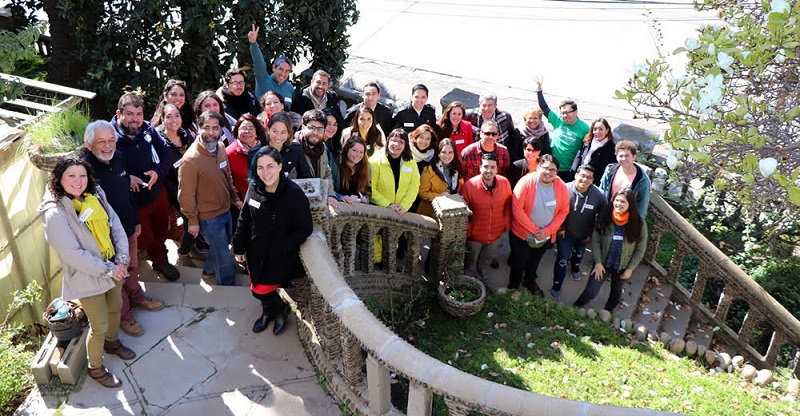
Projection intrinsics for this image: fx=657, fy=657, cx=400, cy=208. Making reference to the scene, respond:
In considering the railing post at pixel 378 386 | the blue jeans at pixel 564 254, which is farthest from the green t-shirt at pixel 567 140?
the railing post at pixel 378 386

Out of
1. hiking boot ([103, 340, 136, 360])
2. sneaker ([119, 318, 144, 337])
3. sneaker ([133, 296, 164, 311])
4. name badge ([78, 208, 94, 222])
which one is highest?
name badge ([78, 208, 94, 222])

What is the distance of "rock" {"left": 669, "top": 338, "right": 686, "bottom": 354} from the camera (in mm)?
7293

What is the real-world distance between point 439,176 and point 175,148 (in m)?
2.67

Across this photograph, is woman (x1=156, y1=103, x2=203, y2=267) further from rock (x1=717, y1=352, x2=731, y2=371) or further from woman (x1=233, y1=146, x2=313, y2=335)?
rock (x1=717, y1=352, x2=731, y2=371)

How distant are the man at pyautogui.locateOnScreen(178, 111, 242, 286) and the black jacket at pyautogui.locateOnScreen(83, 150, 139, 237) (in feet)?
1.46

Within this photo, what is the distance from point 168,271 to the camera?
6.29 m

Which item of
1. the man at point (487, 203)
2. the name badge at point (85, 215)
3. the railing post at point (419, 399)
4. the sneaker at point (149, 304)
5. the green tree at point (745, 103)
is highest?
the green tree at point (745, 103)

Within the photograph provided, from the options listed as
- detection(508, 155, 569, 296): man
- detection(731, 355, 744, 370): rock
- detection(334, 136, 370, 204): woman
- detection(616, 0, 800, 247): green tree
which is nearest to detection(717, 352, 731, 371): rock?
detection(731, 355, 744, 370): rock

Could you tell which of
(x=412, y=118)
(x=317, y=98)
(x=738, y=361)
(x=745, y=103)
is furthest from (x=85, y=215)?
(x=738, y=361)

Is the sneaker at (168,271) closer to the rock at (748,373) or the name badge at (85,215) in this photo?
the name badge at (85,215)

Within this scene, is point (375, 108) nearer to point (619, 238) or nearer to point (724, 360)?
point (619, 238)

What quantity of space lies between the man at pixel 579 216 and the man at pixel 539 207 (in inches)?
6.1

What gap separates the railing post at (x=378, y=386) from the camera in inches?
165

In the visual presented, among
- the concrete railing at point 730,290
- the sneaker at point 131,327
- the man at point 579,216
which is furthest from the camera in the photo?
the concrete railing at point 730,290
